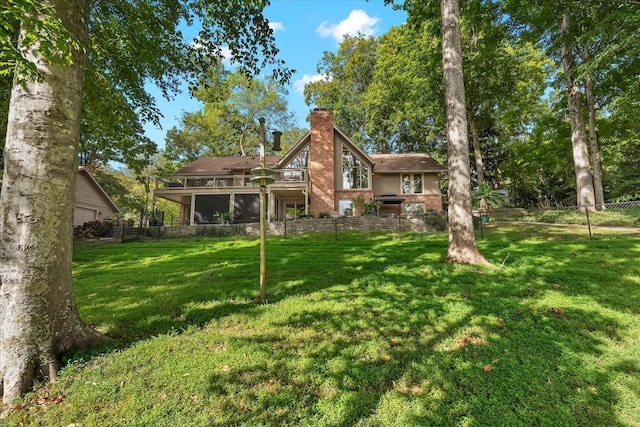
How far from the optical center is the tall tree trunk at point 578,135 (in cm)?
1384

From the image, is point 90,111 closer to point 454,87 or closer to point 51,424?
point 51,424

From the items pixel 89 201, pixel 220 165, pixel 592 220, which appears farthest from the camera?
pixel 220 165

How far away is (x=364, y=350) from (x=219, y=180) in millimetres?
19942

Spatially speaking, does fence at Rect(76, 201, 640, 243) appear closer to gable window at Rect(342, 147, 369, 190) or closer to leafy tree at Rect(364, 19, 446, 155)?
gable window at Rect(342, 147, 369, 190)

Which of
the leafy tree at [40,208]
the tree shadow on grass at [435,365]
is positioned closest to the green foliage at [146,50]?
the leafy tree at [40,208]

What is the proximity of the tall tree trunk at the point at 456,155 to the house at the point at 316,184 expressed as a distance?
38.2 feet

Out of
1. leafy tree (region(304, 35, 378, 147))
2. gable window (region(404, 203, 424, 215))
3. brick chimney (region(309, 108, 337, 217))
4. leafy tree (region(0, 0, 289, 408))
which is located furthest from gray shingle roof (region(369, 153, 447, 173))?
leafy tree (region(0, 0, 289, 408))

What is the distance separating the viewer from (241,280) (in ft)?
19.3

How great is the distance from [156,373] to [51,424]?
0.77m

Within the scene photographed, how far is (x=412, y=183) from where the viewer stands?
71.7 ft

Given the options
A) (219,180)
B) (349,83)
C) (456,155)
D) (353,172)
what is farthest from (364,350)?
(349,83)

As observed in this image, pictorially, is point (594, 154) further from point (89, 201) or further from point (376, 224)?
point (89, 201)

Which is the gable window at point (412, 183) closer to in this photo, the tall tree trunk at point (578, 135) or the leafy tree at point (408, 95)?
the leafy tree at point (408, 95)

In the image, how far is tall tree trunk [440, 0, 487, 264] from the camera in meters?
6.42
